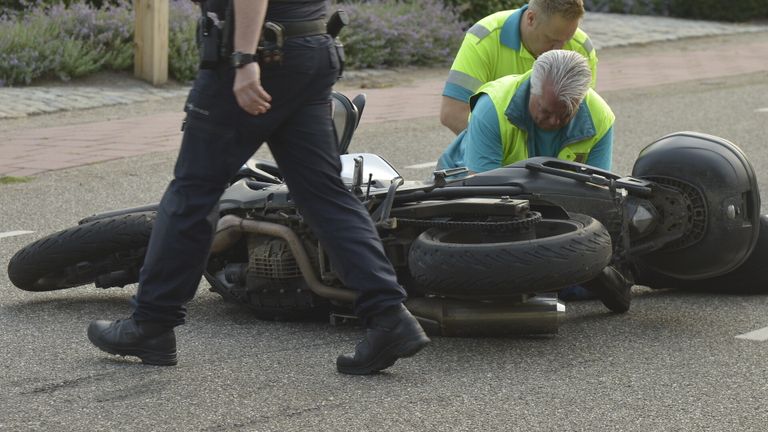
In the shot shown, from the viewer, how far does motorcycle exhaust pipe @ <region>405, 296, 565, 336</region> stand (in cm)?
452

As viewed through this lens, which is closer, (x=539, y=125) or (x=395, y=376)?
(x=395, y=376)

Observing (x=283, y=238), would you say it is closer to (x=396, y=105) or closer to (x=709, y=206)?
(x=709, y=206)

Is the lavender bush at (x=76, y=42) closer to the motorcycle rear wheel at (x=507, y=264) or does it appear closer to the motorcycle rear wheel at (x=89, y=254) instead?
the motorcycle rear wheel at (x=89, y=254)

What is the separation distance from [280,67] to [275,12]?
0.49ft

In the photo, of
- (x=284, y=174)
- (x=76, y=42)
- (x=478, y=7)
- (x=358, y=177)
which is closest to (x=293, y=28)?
(x=284, y=174)

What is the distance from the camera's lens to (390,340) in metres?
4.17

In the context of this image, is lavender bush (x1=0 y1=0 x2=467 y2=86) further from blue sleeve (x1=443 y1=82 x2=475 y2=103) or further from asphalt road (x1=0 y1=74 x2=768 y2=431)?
asphalt road (x1=0 y1=74 x2=768 y2=431)

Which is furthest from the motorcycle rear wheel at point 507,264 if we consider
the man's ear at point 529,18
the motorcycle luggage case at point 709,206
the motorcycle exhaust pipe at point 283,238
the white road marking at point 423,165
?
the white road marking at point 423,165

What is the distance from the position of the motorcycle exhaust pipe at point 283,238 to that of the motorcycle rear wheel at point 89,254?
0.25m

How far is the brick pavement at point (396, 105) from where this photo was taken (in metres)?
8.92

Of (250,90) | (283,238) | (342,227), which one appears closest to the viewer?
(250,90)

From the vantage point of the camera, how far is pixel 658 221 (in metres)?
4.85

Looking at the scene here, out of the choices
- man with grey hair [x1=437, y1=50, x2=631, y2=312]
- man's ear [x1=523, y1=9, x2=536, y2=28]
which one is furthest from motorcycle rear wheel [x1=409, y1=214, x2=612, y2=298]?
man's ear [x1=523, y1=9, x2=536, y2=28]

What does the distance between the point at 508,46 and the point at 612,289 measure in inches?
68.5
